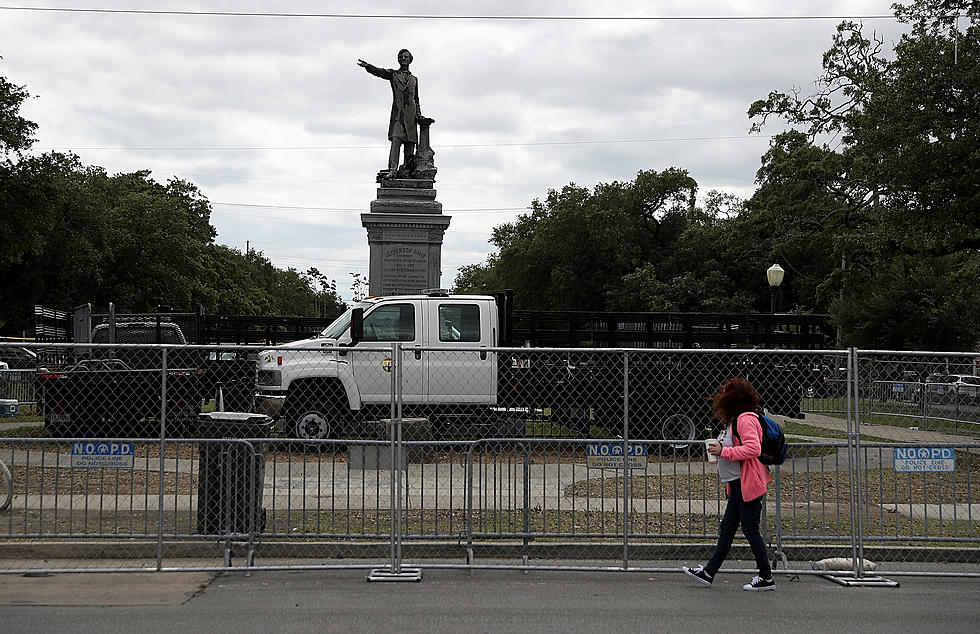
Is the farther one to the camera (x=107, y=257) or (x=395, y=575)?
(x=107, y=257)

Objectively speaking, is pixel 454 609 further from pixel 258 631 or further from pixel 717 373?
pixel 717 373

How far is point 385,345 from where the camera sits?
14438 mm

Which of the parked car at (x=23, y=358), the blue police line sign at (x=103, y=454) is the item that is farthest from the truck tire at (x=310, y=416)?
the parked car at (x=23, y=358)

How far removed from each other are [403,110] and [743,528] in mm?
16912

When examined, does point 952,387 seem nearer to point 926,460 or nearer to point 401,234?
point 926,460

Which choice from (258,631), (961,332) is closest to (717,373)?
(258,631)

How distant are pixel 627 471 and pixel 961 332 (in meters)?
32.9

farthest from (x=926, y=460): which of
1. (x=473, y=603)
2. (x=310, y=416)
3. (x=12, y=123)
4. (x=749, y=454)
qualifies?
(x=12, y=123)

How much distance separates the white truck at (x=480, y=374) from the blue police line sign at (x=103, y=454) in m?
3.16

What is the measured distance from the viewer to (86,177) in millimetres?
49312

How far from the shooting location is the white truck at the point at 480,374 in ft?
38.6

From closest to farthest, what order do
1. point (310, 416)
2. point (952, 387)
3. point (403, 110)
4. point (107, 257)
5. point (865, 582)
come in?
point (865, 582) → point (952, 387) → point (310, 416) → point (403, 110) → point (107, 257)

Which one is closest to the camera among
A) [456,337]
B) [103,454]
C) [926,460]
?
[103,454]

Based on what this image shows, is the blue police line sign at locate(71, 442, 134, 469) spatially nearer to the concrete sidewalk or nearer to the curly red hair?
the concrete sidewalk
